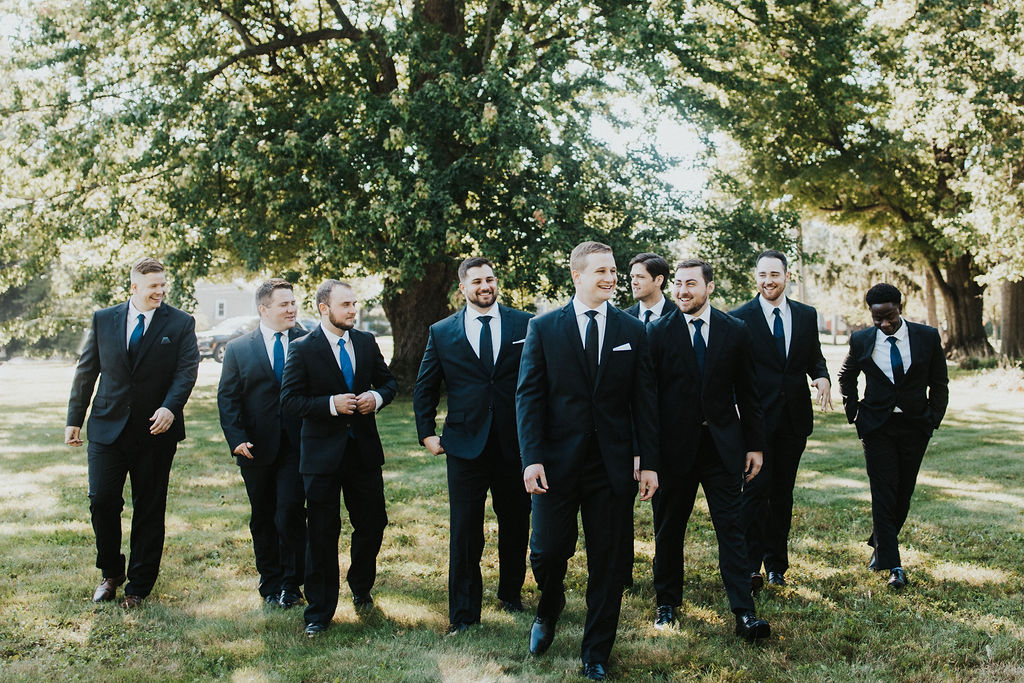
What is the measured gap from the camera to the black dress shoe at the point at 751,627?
16.6 ft

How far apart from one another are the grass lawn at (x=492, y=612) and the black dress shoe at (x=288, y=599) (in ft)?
0.74

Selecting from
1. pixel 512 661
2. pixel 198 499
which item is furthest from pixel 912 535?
pixel 198 499

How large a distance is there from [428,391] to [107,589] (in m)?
2.72

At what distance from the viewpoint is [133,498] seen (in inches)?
237

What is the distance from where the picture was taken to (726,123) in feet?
55.7

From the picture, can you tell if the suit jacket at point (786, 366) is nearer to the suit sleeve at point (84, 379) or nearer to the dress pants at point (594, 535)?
the dress pants at point (594, 535)

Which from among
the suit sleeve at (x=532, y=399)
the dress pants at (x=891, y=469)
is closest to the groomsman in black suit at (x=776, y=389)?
the dress pants at (x=891, y=469)

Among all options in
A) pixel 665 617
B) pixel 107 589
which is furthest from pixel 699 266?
pixel 107 589

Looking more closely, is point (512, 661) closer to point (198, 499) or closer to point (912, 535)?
point (912, 535)

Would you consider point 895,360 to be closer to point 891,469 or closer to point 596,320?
point 891,469

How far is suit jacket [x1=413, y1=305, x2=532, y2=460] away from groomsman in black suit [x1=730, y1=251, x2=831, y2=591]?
5.87 ft

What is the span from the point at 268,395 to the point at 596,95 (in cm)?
1235

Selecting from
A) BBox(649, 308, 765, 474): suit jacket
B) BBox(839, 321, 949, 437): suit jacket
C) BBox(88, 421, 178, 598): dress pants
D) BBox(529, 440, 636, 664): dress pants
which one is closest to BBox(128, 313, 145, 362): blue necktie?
BBox(88, 421, 178, 598): dress pants

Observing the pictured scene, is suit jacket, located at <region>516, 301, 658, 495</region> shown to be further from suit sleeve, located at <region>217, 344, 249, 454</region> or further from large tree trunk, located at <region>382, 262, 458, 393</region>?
large tree trunk, located at <region>382, 262, 458, 393</region>
